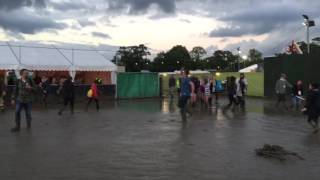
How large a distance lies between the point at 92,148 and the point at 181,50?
444 ft

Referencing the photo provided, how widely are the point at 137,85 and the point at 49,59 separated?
6.35m

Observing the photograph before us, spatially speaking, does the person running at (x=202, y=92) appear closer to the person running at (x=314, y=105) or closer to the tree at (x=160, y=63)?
the person running at (x=314, y=105)

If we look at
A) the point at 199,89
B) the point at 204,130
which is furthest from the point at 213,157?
the point at 199,89

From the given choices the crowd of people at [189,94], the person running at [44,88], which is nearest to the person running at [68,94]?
the crowd of people at [189,94]

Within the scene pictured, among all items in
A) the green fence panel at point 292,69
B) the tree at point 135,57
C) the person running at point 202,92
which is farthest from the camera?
the tree at point 135,57

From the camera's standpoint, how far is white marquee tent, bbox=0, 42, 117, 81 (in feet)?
115

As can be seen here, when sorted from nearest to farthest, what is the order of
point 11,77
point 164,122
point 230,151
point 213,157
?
point 213,157, point 230,151, point 164,122, point 11,77

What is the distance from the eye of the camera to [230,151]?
38.3ft

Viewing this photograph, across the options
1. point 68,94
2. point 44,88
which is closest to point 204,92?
point 68,94

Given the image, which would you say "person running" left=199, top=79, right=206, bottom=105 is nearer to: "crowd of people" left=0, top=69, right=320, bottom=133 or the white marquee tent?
"crowd of people" left=0, top=69, right=320, bottom=133

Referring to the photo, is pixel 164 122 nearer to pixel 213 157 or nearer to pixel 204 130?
pixel 204 130

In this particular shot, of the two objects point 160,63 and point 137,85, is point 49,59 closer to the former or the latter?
point 137,85

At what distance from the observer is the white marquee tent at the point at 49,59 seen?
3519 centimetres

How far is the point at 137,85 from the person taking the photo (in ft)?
132
